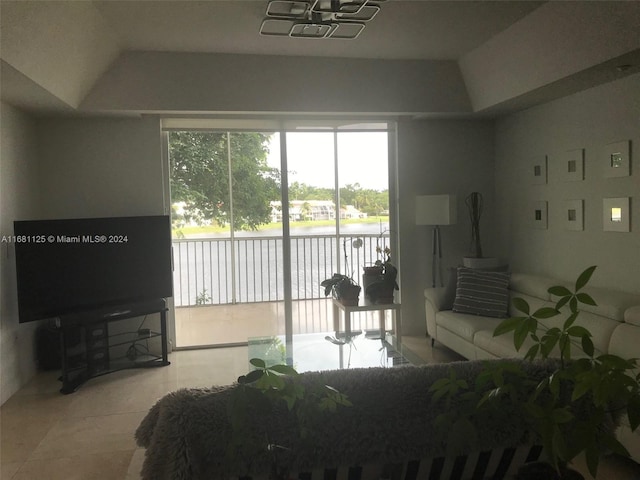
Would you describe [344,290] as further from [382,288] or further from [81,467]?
[81,467]

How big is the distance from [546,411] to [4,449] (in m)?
3.34

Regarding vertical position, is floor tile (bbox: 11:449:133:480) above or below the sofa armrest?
below

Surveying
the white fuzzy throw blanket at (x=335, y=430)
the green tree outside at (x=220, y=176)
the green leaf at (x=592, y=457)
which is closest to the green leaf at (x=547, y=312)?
the green leaf at (x=592, y=457)

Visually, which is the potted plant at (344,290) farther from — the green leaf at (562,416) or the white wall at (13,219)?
the green leaf at (562,416)

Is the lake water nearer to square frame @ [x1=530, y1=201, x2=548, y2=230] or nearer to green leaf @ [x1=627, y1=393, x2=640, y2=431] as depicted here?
square frame @ [x1=530, y1=201, x2=548, y2=230]

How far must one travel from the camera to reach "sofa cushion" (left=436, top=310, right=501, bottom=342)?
161 inches

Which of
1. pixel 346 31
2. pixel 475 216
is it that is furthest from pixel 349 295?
pixel 346 31

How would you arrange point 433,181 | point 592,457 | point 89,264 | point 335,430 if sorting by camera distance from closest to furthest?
point 592,457 → point 335,430 → point 89,264 → point 433,181

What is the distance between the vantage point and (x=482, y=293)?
14.7ft

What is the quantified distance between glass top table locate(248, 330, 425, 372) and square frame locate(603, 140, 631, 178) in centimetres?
202

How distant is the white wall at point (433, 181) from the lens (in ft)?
17.7

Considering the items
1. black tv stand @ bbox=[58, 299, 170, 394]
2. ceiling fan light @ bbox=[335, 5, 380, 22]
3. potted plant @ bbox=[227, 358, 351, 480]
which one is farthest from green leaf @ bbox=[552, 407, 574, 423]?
black tv stand @ bbox=[58, 299, 170, 394]

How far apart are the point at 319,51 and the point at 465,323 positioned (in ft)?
8.61

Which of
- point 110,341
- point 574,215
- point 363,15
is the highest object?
point 363,15
